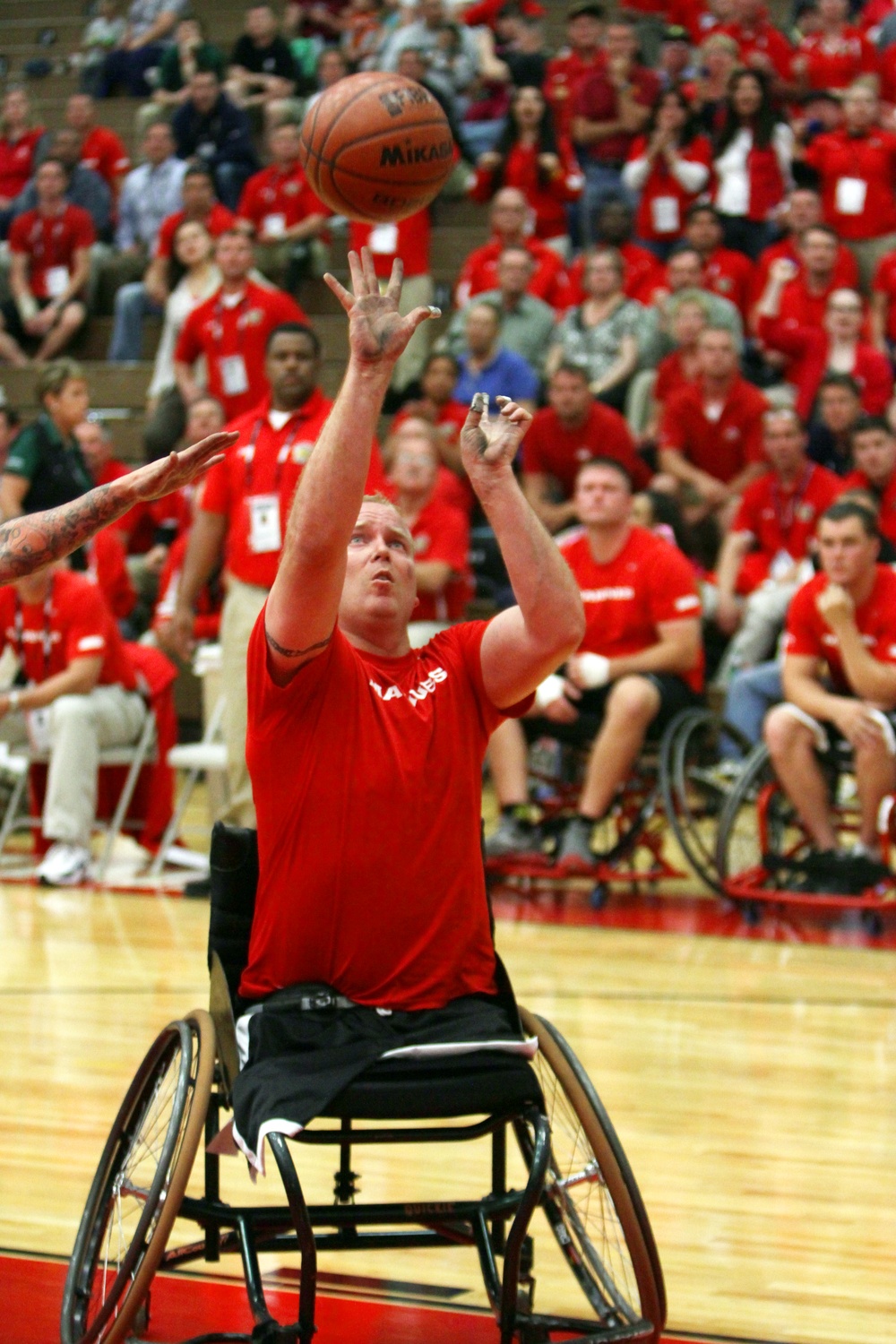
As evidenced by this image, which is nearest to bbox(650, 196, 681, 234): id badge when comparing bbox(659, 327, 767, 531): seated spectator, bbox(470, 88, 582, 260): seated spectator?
bbox(470, 88, 582, 260): seated spectator

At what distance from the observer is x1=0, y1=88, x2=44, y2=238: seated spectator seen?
41.8ft

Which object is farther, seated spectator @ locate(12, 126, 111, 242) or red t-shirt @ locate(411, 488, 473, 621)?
seated spectator @ locate(12, 126, 111, 242)

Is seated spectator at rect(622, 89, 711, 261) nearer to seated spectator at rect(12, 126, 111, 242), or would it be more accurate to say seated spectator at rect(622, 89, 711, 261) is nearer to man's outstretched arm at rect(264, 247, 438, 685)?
seated spectator at rect(12, 126, 111, 242)

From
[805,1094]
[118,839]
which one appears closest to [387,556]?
[805,1094]

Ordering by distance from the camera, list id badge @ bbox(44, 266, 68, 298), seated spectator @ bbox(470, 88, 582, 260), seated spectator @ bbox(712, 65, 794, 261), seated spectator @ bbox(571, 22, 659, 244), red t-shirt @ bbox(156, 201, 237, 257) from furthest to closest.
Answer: id badge @ bbox(44, 266, 68, 298), red t-shirt @ bbox(156, 201, 237, 257), seated spectator @ bbox(571, 22, 659, 244), seated spectator @ bbox(470, 88, 582, 260), seated spectator @ bbox(712, 65, 794, 261)

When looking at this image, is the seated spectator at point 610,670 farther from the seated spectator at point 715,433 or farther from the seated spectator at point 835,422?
the seated spectator at point 715,433

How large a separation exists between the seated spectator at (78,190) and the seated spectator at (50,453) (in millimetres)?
5127

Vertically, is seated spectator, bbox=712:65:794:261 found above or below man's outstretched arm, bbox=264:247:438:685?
below

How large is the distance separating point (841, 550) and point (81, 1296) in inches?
155

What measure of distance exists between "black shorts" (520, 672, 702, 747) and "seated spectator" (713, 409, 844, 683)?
75 cm

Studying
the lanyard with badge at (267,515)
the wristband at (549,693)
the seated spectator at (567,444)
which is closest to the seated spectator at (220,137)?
the seated spectator at (567,444)

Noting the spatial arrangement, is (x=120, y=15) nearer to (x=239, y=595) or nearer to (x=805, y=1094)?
(x=239, y=595)

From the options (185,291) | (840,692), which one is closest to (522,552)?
(840,692)

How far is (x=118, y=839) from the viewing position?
8062 mm
